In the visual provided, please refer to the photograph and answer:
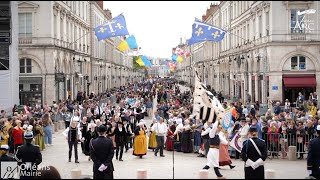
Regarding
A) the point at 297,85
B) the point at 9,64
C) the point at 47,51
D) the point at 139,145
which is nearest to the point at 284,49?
the point at 297,85

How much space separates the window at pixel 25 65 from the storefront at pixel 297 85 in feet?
69.2

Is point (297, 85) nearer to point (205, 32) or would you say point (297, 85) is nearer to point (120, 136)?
point (205, 32)

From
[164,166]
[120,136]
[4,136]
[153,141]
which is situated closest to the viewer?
[164,166]

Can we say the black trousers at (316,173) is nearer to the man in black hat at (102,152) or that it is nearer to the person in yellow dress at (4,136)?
the man in black hat at (102,152)

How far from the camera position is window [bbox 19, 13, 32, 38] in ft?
134

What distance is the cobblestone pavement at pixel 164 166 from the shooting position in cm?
1537

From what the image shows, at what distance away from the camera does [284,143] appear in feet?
62.4

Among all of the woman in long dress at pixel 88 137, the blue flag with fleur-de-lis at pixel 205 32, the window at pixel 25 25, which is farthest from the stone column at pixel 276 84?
the woman in long dress at pixel 88 137

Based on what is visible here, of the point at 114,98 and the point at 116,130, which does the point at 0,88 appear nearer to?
the point at 116,130

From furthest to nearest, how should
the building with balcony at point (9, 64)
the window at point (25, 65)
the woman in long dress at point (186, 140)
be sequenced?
the window at point (25, 65) → the building with balcony at point (9, 64) → the woman in long dress at point (186, 140)

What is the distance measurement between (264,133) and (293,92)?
23696 millimetres

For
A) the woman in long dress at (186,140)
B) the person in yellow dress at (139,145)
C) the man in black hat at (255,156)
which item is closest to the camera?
the man in black hat at (255,156)

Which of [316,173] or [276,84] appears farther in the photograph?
[276,84]

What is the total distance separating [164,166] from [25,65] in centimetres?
2717
